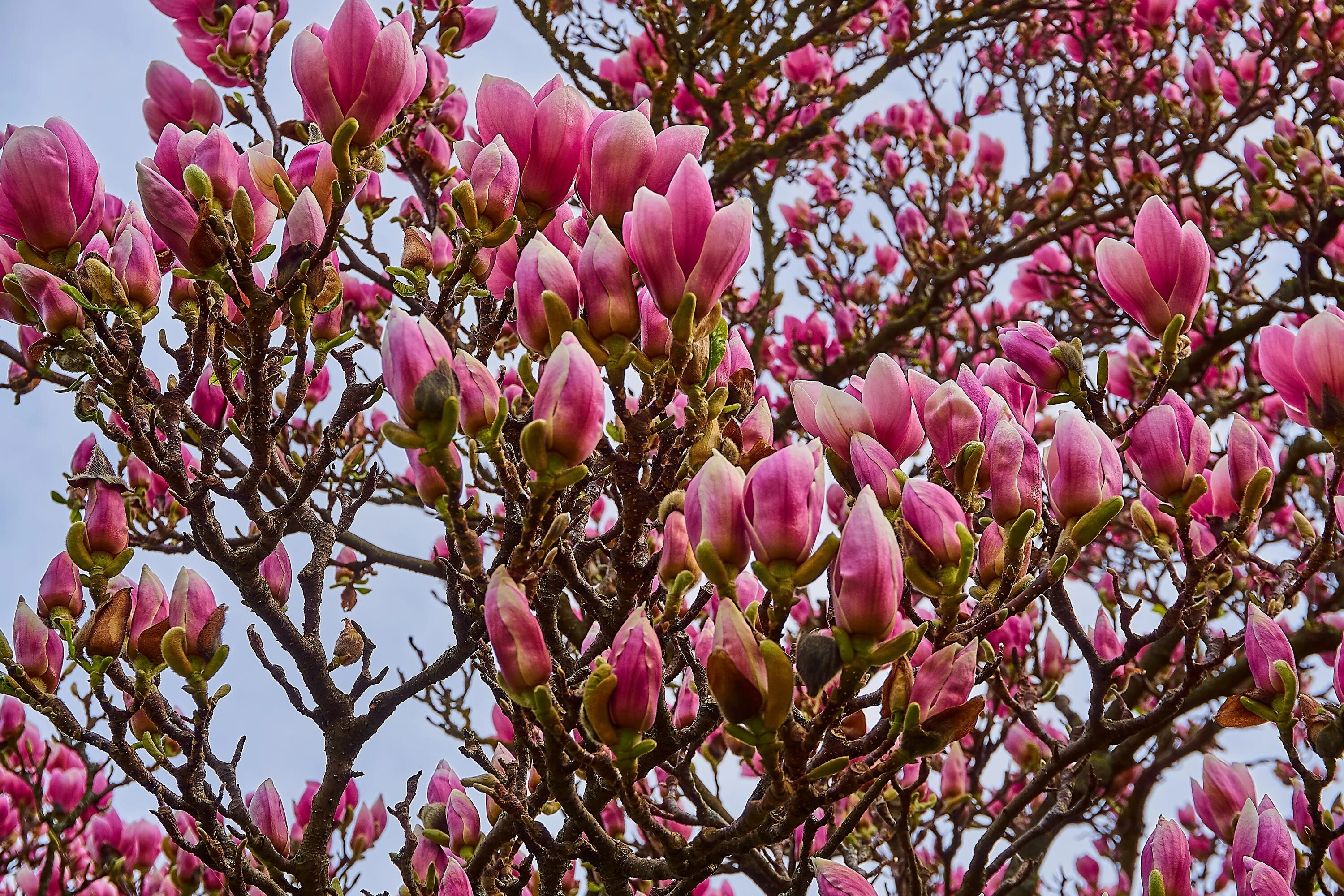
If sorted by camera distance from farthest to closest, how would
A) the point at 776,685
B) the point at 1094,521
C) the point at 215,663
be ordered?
the point at 215,663 < the point at 1094,521 < the point at 776,685

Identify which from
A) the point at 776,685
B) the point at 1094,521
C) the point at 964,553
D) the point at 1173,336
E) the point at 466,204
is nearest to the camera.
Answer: the point at 776,685

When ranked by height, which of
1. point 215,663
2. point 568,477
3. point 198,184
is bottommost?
point 568,477

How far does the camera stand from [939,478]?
1259 mm

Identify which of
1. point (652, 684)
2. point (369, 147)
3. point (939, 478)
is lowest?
point (652, 684)

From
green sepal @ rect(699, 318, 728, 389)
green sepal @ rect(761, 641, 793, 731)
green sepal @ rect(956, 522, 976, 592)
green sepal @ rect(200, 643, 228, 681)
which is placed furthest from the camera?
green sepal @ rect(200, 643, 228, 681)

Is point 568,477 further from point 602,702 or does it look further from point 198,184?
point 198,184

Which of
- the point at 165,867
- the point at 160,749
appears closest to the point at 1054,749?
the point at 160,749

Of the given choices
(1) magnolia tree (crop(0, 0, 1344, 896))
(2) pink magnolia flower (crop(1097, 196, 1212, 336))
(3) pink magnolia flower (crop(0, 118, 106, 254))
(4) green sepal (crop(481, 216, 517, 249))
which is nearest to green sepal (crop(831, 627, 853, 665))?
(1) magnolia tree (crop(0, 0, 1344, 896))

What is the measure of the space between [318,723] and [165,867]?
235cm

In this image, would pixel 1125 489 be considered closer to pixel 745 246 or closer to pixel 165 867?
pixel 745 246

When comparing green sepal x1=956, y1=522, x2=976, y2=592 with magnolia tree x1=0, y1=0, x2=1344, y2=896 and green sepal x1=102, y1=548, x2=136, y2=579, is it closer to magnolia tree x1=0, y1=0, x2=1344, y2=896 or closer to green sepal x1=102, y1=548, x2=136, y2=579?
magnolia tree x1=0, y1=0, x2=1344, y2=896

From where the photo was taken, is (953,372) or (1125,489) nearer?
(1125,489)

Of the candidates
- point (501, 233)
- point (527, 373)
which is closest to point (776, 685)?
point (527, 373)

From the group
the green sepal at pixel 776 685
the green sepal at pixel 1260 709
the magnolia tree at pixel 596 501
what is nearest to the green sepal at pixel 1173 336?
the magnolia tree at pixel 596 501
